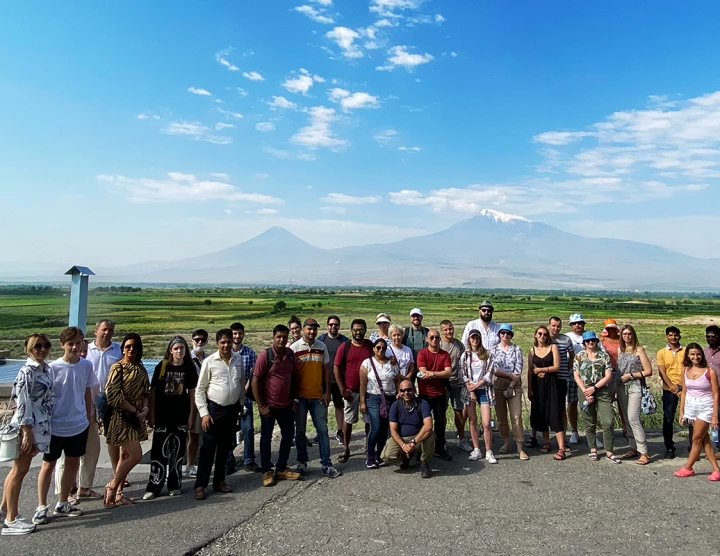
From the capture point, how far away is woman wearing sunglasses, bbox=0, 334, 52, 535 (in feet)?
13.2

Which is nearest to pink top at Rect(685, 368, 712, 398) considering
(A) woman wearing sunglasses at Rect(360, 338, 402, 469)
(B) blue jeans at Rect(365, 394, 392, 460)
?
(A) woman wearing sunglasses at Rect(360, 338, 402, 469)

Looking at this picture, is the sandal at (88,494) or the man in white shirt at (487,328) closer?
the sandal at (88,494)

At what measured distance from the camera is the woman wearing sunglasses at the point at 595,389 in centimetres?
593

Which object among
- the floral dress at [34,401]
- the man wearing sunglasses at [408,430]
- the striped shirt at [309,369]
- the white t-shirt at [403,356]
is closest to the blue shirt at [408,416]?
the man wearing sunglasses at [408,430]

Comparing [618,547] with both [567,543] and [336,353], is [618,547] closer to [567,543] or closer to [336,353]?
[567,543]

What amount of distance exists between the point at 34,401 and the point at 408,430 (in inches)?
145

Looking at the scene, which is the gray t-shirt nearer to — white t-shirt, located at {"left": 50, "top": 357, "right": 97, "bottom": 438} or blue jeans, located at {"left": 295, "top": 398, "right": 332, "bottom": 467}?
blue jeans, located at {"left": 295, "top": 398, "right": 332, "bottom": 467}

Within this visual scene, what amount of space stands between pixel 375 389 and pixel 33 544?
3.45 meters

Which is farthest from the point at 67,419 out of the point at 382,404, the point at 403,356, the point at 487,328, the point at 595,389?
the point at 595,389

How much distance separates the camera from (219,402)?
502 cm

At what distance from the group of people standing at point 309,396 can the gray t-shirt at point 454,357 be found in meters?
0.02

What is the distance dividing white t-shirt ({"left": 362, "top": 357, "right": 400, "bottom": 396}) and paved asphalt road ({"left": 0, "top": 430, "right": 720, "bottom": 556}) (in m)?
0.90

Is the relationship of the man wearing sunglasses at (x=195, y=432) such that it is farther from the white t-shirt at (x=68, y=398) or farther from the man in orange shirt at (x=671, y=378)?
the man in orange shirt at (x=671, y=378)

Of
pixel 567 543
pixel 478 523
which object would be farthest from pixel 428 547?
pixel 567 543
